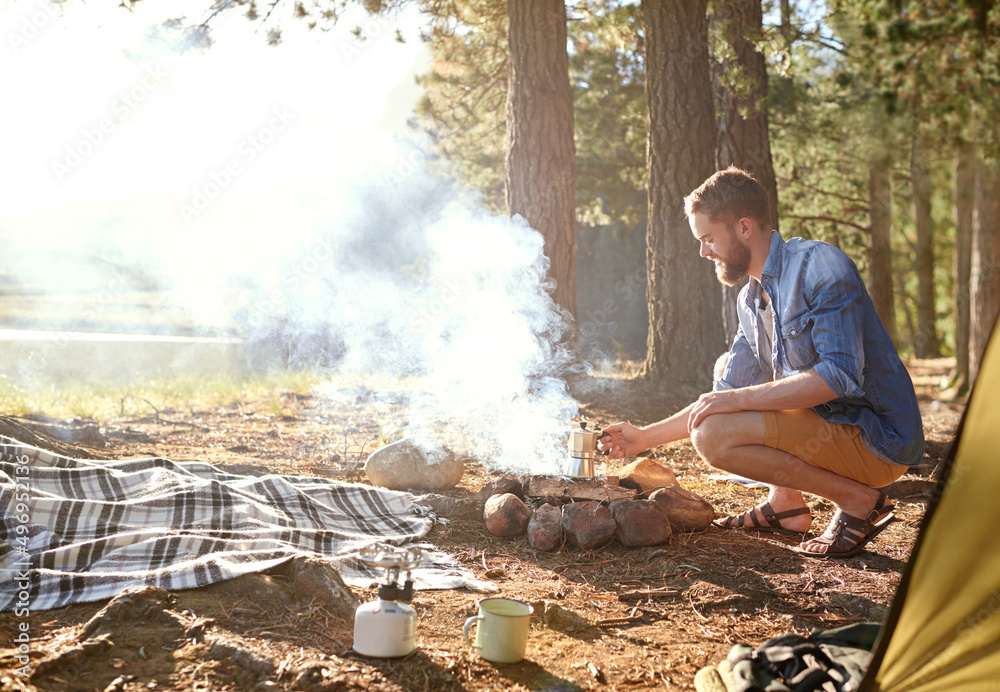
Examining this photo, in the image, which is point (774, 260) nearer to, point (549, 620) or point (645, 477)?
point (645, 477)

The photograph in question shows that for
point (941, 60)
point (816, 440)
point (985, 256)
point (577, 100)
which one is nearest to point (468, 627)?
point (816, 440)

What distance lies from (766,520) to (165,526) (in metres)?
2.64

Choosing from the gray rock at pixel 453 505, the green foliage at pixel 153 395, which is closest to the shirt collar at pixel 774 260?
the gray rock at pixel 453 505

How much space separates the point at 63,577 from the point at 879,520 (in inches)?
118

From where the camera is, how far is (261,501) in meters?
3.21

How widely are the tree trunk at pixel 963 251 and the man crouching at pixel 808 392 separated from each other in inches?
381

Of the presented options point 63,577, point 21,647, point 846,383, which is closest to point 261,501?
point 63,577

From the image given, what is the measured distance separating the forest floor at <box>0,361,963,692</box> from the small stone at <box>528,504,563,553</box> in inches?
2.4

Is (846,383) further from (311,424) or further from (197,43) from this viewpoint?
(197,43)

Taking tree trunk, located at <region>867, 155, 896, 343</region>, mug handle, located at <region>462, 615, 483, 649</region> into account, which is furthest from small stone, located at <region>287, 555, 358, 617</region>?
tree trunk, located at <region>867, 155, 896, 343</region>

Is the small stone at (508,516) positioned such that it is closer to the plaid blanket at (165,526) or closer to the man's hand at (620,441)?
the plaid blanket at (165,526)

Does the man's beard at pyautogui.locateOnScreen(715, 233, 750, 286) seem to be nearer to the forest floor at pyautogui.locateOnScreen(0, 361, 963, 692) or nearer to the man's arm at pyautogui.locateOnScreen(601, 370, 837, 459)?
the man's arm at pyautogui.locateOnScreen(601, 370, 837, 459)

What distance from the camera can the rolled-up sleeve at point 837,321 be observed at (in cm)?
247

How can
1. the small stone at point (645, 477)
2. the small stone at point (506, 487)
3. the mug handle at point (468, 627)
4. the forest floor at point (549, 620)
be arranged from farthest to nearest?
the small stone at point (645, 477) < the small stone at point (506, 487) < the mug handle at point (468, 627) < the forest floor at point (549, 620)
